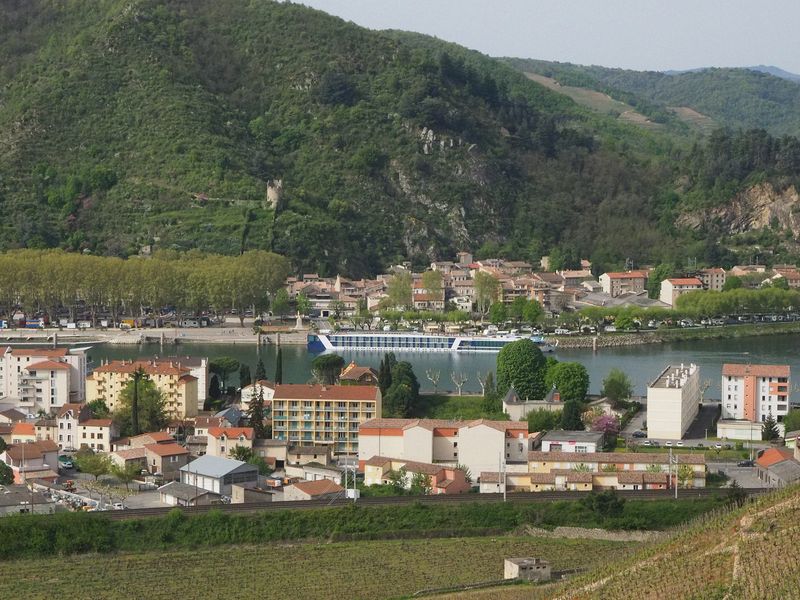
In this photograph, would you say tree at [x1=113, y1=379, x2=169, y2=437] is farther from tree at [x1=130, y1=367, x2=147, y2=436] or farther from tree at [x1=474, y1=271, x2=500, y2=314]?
tree at [x1=474, y1=271, x2=500, y2=314]

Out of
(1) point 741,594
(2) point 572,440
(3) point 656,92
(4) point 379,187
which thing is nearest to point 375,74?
(4) point 379,187

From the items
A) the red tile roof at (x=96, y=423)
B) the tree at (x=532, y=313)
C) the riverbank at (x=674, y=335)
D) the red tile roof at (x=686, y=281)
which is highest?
the red tile roof at (x=686, y=281)

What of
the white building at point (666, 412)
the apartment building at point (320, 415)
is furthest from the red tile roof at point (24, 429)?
the white building at point (666, 412)

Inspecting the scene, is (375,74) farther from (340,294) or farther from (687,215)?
(340,294)

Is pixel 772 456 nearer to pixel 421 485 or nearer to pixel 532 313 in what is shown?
pixel 421 485

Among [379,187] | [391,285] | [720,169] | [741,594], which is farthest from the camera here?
[720,169]

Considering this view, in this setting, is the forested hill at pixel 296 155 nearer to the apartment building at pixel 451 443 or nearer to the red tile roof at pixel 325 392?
the red tile roof at pixel 325 392

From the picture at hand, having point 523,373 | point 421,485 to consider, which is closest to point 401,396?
point 523,373
